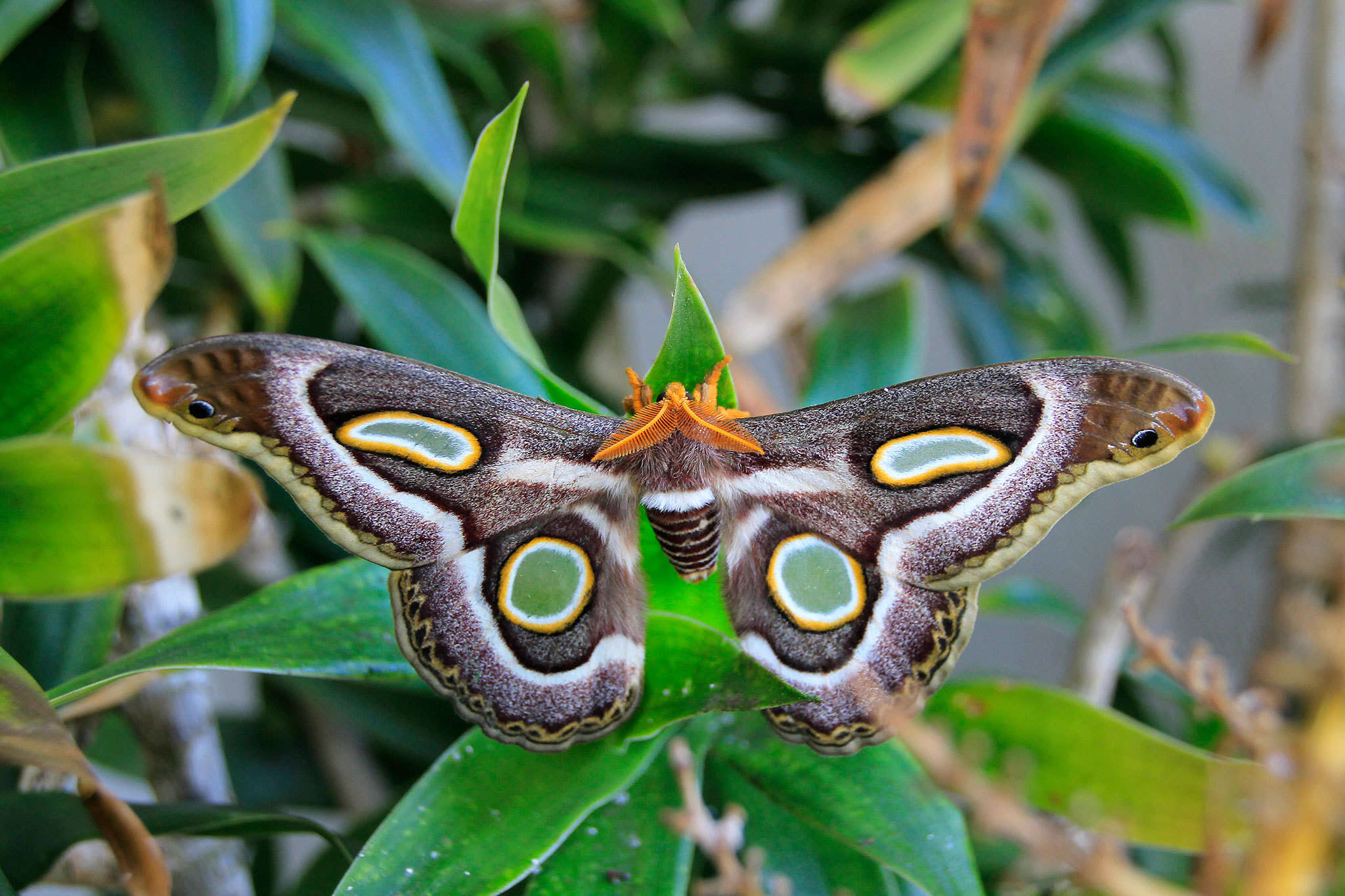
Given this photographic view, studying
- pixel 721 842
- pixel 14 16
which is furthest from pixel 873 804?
pixel 14 16

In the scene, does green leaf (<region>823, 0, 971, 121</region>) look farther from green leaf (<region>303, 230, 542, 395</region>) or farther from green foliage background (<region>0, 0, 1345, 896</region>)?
green leaf (<region>303, 230, 542, 395</region>)

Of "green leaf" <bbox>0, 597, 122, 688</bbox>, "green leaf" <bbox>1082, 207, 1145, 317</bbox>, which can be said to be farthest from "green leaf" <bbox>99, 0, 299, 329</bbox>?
"green leaf" <bbox>1082, 207, 1145, 317</bbox>

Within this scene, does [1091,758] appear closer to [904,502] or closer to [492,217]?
[904,502]

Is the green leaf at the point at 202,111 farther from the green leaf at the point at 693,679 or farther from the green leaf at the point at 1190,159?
the green leaf at the point at 1190,159

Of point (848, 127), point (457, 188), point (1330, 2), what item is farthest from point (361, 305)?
point (1330, 2)

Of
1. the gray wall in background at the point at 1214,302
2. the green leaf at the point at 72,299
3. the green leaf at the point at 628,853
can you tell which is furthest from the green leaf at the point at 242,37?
the gray wall in background at the point at 1214,302
